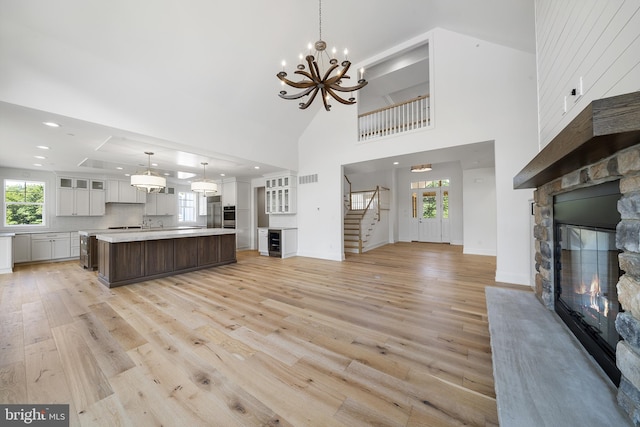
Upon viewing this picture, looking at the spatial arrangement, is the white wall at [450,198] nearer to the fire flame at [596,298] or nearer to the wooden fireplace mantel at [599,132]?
the fire flame at [596,298]

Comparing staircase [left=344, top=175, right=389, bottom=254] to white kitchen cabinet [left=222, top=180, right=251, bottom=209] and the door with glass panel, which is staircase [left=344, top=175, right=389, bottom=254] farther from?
white kitchen cabinet [left=222, top=180, right=251, bottom=209]

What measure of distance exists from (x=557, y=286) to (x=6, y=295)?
724 centimetres

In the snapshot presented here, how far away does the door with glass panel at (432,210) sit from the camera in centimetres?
945

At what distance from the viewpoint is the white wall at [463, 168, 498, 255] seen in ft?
22.6

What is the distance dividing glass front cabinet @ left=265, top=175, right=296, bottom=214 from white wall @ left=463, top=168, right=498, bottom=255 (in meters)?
5.42

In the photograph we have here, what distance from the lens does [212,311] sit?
2949 millimetres

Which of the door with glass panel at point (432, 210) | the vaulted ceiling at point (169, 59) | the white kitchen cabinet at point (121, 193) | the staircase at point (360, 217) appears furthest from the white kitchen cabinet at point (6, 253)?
the door with glass panel at point (432, 210)

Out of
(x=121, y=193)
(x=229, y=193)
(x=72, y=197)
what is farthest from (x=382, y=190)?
(x=72, y=197)

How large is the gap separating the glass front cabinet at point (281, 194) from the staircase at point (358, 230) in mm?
2120

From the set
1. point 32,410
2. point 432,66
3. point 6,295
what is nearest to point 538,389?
point 32,410

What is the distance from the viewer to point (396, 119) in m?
5.58

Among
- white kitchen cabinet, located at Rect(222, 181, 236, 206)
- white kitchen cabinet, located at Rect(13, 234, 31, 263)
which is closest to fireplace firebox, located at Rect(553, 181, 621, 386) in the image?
white kitchen cabinet, located at Rect(222, 181, 236, 206)

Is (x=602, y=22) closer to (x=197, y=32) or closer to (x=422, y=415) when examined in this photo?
(x=422, y=415)

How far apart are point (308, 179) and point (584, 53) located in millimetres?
5886
